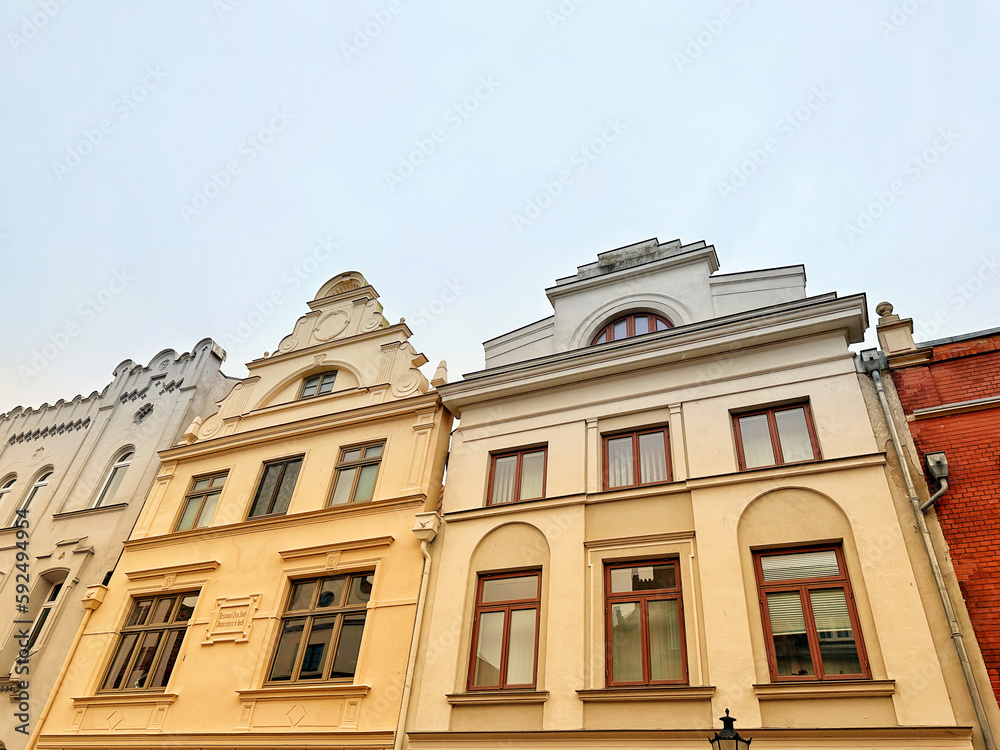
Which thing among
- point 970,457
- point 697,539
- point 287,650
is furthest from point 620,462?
point 287,650

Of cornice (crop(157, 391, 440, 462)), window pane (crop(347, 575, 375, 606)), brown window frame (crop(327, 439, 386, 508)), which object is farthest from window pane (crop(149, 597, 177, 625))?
window pane (crop(347, 575, 375, 606))

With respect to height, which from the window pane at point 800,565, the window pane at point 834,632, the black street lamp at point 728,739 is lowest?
the black street lamp at point 728,739

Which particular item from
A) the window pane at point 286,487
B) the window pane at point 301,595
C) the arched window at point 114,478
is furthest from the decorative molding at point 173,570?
the arched window at point 114,478

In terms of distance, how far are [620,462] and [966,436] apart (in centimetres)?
558

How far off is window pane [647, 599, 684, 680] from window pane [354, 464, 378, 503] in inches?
268

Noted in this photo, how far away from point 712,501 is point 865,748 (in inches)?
158

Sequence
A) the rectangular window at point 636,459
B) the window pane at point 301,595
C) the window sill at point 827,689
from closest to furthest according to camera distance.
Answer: the window sill at point 827,689 < the rectangular window at point 636,459 < the window pane at point 301,595

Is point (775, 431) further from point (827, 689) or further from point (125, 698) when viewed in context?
point (125, 698)

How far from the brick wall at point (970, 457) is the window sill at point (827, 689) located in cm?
135

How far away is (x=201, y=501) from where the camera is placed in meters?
17.5

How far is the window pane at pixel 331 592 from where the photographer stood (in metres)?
13.9

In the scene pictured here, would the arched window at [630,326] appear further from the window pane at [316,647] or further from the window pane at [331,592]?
the window pane at [316,647]

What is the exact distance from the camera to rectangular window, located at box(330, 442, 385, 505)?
15500mm

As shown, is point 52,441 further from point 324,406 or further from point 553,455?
point 553,455
